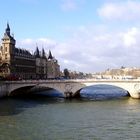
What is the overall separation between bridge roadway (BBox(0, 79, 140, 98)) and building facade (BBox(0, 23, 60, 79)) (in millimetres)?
17567

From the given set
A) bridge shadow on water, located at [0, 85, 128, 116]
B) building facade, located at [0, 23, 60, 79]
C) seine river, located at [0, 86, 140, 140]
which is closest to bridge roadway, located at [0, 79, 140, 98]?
bridge shadow on water, located at [0, 85, 128, 116]

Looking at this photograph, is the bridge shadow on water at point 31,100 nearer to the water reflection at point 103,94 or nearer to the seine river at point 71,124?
the water reflection at point 103,94

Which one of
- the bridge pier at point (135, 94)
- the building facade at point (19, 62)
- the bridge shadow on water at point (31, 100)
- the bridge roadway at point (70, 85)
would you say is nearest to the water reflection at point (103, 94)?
the bridge shadow on water at point (31, 100)

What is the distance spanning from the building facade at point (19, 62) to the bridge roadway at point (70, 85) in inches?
692

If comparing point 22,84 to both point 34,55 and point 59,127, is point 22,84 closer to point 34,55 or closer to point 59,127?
point 59,127

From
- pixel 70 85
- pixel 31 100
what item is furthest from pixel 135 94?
pixel 31 100

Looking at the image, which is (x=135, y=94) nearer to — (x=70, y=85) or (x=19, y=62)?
(x=70, y=85)

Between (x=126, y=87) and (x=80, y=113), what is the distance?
2403cm

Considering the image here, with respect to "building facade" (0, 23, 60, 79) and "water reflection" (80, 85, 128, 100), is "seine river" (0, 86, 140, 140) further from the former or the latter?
"building facade" (0, 23, 60, 79)

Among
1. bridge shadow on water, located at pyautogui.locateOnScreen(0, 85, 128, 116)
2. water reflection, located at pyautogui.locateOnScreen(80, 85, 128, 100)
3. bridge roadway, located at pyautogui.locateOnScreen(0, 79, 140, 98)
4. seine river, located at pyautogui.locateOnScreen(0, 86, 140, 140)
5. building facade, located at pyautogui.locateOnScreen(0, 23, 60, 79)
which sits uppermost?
building facade, located at pyautogui.locateOnScreen(0, 23, 60, 79)

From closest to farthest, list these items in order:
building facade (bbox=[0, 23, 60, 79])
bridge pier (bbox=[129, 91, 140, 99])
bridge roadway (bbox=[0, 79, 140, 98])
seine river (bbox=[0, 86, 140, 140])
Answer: seine river (bbox=[0, 86, 140, 140]) < bridge pier (bbox=[129, 91, 140, 99]) < bridge roadway (bbox=[0, 79, 140, 98]) < building facade (bbox=[0, 23, 60, 79])

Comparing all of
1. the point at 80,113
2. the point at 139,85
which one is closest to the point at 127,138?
the point at 80,113

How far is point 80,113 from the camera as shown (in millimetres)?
49562

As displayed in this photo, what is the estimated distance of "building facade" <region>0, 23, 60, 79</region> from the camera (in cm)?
10669
